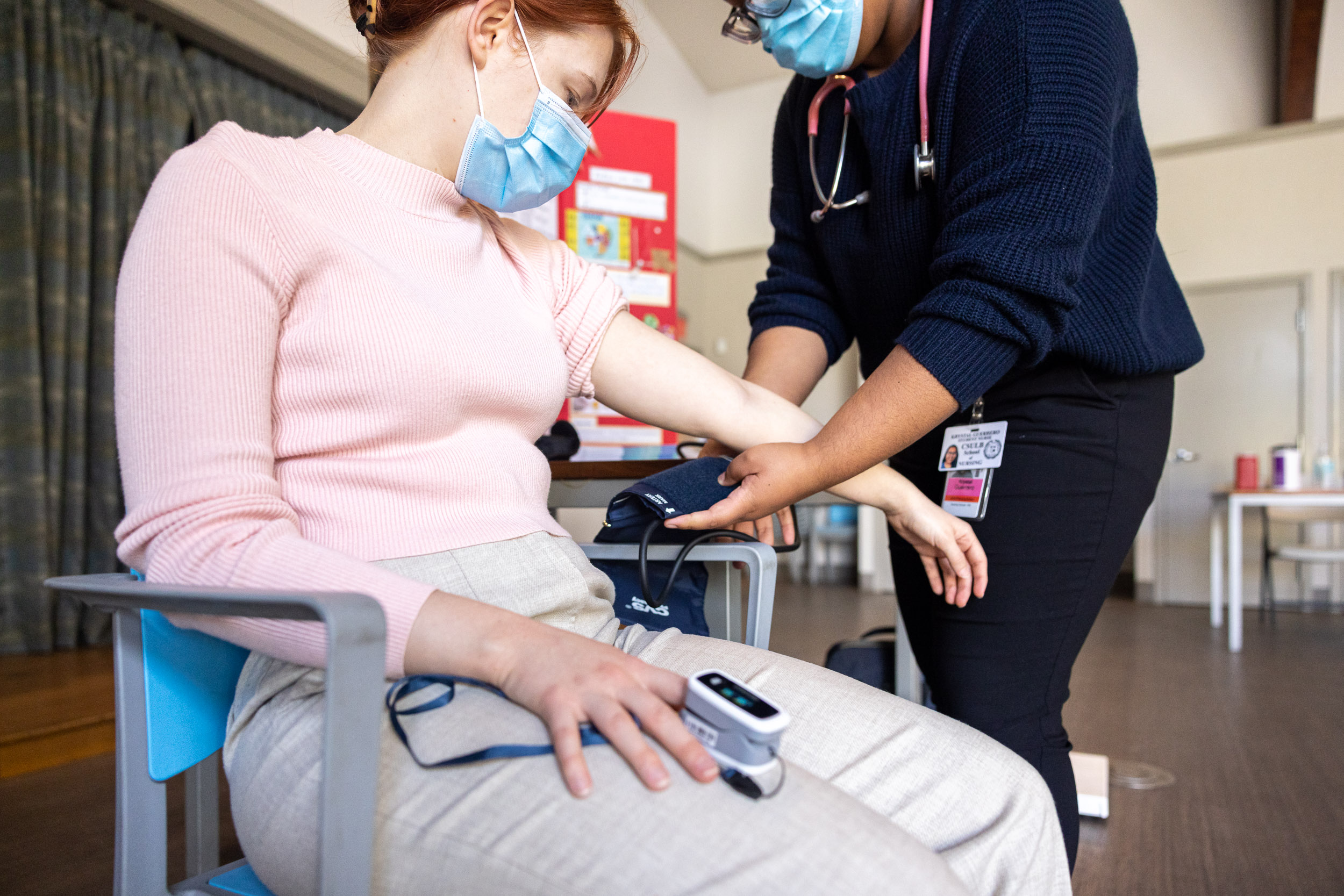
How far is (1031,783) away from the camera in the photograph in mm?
683

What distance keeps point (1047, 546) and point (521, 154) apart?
75 centimetres

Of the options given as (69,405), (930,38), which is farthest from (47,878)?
(69,405)

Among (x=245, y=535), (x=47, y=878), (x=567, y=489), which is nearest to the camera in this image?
(x=245, y=535)

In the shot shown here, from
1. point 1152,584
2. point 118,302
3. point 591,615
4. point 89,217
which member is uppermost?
point 89,217

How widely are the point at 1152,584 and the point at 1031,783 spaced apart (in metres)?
6.01

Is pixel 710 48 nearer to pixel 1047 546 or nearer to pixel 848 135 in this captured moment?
pixel 848 135

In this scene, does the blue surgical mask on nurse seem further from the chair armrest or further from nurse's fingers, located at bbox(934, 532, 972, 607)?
the chair armrest

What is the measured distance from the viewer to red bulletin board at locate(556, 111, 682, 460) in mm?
3203

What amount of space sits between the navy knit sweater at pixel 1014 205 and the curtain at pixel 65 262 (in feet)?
10.5

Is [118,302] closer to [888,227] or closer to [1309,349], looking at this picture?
[888,227]

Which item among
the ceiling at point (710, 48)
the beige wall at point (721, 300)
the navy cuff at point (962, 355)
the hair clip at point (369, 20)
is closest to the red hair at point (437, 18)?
the hair clip at point (369, 20)

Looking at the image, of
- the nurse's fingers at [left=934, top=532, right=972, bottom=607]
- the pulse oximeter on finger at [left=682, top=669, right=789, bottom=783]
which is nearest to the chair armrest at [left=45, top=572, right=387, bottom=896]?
the pulse oximeter on finger at [left=682, top=669, right=789, bottom=783]

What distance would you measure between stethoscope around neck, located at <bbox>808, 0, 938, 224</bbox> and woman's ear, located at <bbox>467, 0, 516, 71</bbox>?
1.54 feet

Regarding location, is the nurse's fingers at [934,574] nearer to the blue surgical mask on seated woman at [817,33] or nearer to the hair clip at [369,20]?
the blue surgical mask on seated woman at [817,33]
